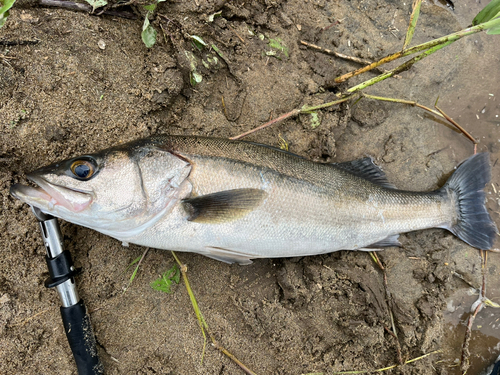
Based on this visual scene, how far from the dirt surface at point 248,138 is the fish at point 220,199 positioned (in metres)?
0.47

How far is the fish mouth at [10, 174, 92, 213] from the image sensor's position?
220 cm

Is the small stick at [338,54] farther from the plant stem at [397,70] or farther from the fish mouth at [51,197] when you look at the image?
the fish mouth at [51,197]

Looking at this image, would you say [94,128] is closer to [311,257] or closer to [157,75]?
[157,75]

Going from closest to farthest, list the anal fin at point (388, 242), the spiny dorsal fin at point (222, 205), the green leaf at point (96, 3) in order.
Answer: the spiny dorsal fin at point (222, 205) → the green leaf at point (96, 3) → the anal fin at point (388, 242)

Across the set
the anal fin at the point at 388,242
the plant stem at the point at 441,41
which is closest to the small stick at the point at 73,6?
the plant stem at the point at 441,41

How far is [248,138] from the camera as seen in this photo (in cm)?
320

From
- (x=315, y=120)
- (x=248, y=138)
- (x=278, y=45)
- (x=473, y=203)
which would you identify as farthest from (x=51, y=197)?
(x=473, y=203)

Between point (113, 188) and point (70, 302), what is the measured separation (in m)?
1.15

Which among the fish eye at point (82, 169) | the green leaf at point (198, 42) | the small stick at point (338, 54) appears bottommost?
the fish eye at point (82, 169)

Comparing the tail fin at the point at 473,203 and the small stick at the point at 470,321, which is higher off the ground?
the tail fin at the point at 473,203

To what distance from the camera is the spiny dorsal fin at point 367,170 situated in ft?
9.98

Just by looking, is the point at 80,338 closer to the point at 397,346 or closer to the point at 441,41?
the point at 397,346

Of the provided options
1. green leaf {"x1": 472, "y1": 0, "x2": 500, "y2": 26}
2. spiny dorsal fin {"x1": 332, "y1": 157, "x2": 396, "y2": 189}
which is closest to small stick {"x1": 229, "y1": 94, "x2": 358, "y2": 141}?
spiny dorsal fin {"x1": 332, "y1": 157, "x2": 396, "y2": 189}

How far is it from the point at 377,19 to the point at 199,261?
3.34 meters
